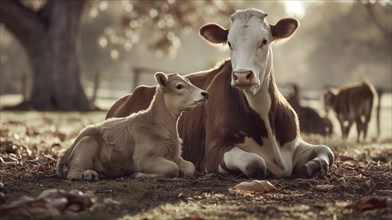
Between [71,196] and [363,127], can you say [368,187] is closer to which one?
[71,196]

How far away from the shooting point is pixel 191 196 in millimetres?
5945

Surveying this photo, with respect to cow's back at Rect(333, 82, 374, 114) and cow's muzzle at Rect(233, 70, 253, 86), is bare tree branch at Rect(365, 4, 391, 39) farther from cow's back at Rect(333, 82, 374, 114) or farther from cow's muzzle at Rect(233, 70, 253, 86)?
cow's muzzle at Rect(233, 70, 253, 86)

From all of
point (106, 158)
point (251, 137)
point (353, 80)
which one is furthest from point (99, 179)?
point (353, 80)

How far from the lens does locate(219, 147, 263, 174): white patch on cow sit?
730cm

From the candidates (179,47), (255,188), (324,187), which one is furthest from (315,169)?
(179,47)

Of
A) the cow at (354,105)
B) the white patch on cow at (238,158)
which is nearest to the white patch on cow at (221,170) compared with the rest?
the white patch on cow at (238,158)

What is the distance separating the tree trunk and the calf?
18409 millimetres

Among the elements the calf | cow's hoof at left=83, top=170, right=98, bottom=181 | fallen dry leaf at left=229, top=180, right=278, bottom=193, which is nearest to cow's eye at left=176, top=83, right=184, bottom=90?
the calf

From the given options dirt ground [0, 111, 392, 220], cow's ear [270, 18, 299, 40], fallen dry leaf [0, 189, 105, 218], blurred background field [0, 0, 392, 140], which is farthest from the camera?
blurred background field [0, 0, 392, 140]

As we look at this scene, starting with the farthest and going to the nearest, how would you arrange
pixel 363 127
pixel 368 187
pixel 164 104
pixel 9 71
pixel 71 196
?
pixel 9 71
pixel 363 127
pixel 164 104
pixel 368 187
pixel 71 196

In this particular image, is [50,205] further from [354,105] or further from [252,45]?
[354,105]

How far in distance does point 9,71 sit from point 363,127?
199ft

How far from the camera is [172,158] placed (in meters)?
7.25

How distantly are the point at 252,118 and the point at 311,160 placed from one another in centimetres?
75
